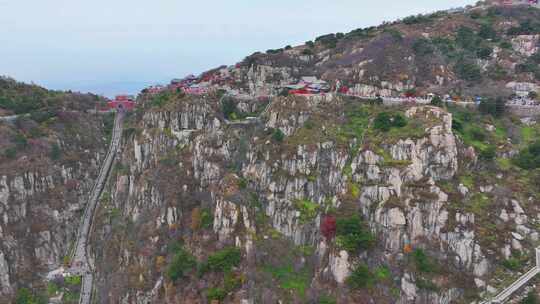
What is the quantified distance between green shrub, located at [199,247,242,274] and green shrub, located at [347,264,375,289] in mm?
13893

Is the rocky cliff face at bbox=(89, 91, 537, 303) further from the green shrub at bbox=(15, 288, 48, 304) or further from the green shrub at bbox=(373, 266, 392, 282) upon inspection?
the green shrub at bbox=(15, 288, 48, 304)

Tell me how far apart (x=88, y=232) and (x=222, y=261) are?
33.6m

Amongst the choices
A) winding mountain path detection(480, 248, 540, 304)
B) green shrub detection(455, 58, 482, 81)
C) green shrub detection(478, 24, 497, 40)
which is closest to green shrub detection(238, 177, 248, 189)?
winding mountain path detection(480, 248, 540, 304)

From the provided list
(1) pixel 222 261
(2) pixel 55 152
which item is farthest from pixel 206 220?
(2) pixel 55 152

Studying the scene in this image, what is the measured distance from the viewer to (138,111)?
84.1 m

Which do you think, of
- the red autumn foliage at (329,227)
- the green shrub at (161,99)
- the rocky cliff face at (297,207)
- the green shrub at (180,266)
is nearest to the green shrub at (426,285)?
the rocky cliff face at (297,207)

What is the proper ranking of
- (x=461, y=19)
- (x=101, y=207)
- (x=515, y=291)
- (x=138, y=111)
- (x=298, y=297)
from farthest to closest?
(x=461, y=19) < (x=138, y=111) < (x=101, y=207) < (x=298, y=297) < (x=515, y=291)

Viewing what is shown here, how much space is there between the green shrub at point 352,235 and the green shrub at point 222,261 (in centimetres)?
1264

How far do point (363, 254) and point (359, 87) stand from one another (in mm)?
31986

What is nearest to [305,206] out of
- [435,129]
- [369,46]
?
[435,129]

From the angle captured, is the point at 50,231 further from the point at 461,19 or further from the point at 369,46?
the point at 461,19

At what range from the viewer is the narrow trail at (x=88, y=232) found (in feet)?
210

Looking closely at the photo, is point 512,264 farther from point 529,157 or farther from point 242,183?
point 242,183

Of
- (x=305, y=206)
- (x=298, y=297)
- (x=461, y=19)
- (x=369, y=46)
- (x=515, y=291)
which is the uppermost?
(x=461, y=19)
